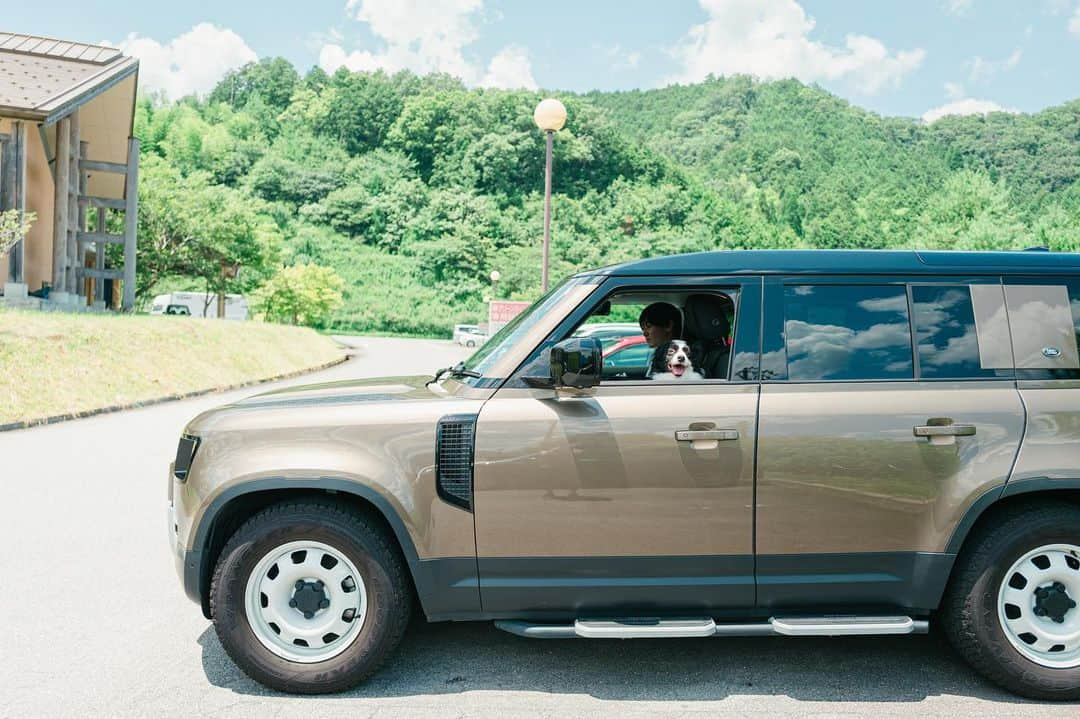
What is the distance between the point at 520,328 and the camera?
13.7ft

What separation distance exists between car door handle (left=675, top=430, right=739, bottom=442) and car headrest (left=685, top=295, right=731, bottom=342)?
572 millimetres

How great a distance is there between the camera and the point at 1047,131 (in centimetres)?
10262

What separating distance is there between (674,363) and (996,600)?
176 centimetres

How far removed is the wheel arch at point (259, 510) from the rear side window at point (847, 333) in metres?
1.88

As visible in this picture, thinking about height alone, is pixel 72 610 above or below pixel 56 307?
below

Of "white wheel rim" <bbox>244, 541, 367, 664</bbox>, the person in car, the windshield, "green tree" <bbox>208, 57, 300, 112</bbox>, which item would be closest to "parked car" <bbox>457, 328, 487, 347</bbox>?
the person in car

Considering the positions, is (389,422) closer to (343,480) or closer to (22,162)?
(343,480)

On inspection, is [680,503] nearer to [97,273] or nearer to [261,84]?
[97,273]

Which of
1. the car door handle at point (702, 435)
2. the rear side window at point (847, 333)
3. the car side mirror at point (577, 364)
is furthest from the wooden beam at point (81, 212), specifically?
the rear side window at point (847, 333)

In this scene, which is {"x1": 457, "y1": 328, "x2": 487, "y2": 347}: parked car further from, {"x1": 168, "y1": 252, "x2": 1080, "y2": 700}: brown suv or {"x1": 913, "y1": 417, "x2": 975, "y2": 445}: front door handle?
{"x1": 913, "y1": 417, "x2": 975, "y2": 445}: front door handle

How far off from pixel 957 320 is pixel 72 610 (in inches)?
193

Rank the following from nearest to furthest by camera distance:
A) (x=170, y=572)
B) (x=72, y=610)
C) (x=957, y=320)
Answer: (x=957, y=320), (x=72, y=610), (x=170, y=572)

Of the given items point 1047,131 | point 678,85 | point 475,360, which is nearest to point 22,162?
point 475,360

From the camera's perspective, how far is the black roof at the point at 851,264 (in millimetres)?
4059
